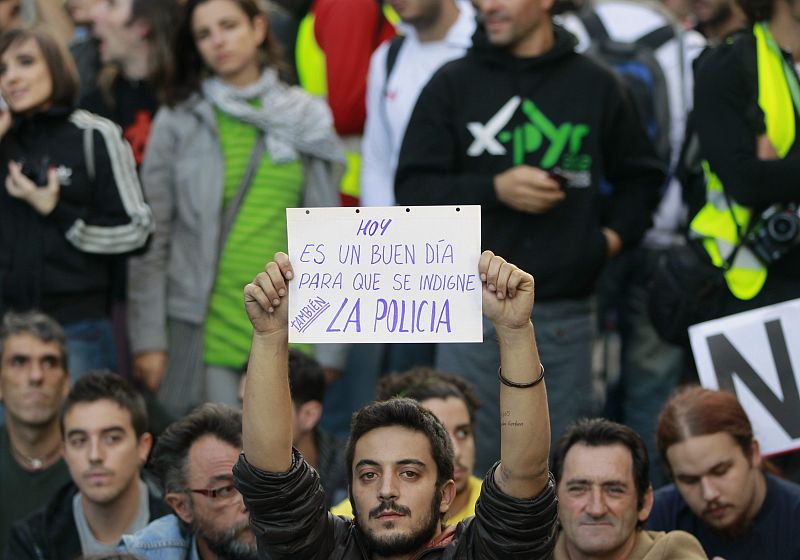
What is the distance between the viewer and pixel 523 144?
708 cm

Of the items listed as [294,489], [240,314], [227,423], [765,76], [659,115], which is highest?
[659,115]

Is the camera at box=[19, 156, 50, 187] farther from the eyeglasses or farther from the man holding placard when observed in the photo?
the man holding placard

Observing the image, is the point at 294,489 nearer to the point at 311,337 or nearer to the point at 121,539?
the point at 311,337

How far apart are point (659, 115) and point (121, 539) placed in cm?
357

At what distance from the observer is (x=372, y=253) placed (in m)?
4.80

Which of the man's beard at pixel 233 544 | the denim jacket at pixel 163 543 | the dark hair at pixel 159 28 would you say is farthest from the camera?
the dark hair at pixel 159 28

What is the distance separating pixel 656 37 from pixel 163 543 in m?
3.97

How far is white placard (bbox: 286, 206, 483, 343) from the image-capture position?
15.5ft

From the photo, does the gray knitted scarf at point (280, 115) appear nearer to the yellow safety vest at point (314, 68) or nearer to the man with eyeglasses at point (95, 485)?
the yellow safety vest at point (314, 68)

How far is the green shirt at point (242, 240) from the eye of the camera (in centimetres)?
782

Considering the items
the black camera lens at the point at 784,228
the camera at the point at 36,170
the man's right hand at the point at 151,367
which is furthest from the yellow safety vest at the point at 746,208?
the camera at the point at 36,170

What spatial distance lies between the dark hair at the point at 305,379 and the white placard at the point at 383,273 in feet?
7.88

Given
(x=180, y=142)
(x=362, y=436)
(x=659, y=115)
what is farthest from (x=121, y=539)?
(x=659, y=115)

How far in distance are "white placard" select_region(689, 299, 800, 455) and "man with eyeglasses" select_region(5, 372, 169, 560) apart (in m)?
2.18
